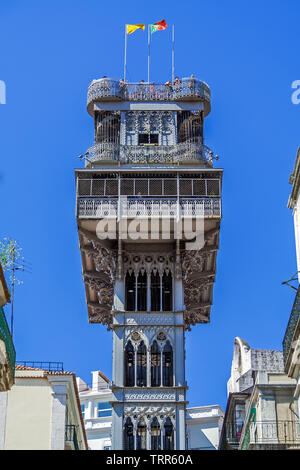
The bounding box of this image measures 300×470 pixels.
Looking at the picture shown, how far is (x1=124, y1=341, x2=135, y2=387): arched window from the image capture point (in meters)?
48.1

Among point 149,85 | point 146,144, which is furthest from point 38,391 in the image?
point 149,85

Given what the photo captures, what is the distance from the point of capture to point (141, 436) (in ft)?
153

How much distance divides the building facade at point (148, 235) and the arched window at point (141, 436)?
0.13 ft

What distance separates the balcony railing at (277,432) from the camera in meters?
34.4

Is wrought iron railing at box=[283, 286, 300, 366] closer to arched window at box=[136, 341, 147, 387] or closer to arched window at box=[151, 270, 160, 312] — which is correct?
arched window at box=[136, 341, 147, 387]

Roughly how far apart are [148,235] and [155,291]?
7.94ft

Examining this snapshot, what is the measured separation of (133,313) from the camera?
49.2m

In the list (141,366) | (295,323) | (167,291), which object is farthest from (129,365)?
(295,323)

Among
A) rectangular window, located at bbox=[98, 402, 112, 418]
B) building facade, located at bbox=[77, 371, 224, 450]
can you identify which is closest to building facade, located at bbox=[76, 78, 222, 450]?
building facade, located at bbox=[77, 371, 224, 450]

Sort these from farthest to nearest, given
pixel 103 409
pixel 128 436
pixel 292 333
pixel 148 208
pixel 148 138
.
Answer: pixel 103 409
pixel 148 138
pixel 148 208
pixel 128 436
pixel 292 333

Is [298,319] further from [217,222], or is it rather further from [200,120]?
[200,120]

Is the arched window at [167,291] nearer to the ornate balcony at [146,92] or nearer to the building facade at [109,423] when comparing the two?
the ornate balcony at [146,92]

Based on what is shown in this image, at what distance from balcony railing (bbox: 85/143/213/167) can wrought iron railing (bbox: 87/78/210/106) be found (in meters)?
2.79

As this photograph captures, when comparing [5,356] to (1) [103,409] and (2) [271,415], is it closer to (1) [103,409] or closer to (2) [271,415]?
(2) [271,415]
